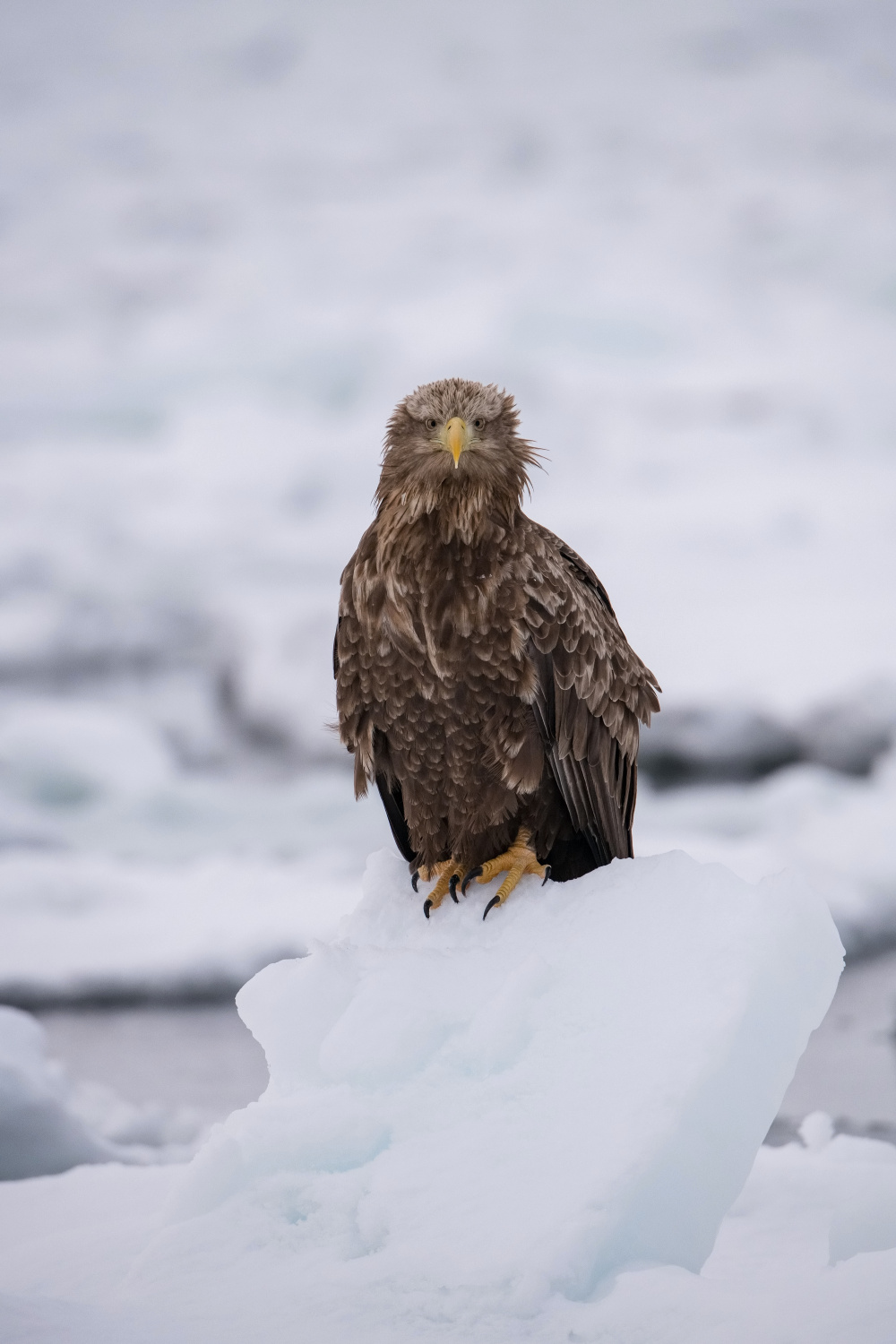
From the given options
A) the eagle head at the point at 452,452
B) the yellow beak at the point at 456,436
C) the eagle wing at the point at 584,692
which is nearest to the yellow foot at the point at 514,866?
the eagle wing at the point at 584,692

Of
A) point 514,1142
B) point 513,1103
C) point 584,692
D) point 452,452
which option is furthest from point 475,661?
point 514,1142

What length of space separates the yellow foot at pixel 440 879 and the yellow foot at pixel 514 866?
0.07m

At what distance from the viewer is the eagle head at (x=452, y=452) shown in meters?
4.60

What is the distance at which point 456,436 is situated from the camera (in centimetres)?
442

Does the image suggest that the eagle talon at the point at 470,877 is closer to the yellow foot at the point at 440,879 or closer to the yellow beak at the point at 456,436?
the yellow foot at the point at 440,879

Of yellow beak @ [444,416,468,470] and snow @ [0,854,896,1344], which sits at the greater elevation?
yellow beak @ [444,416,468,470]

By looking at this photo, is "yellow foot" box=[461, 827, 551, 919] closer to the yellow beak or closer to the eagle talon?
the eagle talon

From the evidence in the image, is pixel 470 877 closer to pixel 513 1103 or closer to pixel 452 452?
pixel 513 1103

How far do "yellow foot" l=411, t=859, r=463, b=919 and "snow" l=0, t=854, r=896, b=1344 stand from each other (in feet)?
0.56

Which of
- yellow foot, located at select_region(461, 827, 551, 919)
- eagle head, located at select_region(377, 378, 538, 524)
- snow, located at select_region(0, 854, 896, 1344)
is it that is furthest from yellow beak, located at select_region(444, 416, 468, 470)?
snow, located at select_region(0, 854, 896, 1344)

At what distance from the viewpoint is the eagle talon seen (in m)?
4.97

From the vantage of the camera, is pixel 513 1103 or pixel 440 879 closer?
pixel 513 1103

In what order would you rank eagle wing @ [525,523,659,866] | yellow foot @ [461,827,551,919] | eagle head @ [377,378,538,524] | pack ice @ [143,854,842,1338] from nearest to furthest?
pack ice @ [143,854,842,1338] < eagle head @ [377,378,538,524] < eagle wing @ [525,523,659,866] < yellow foot @ [461,827,551,919]

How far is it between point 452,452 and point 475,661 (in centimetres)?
91
